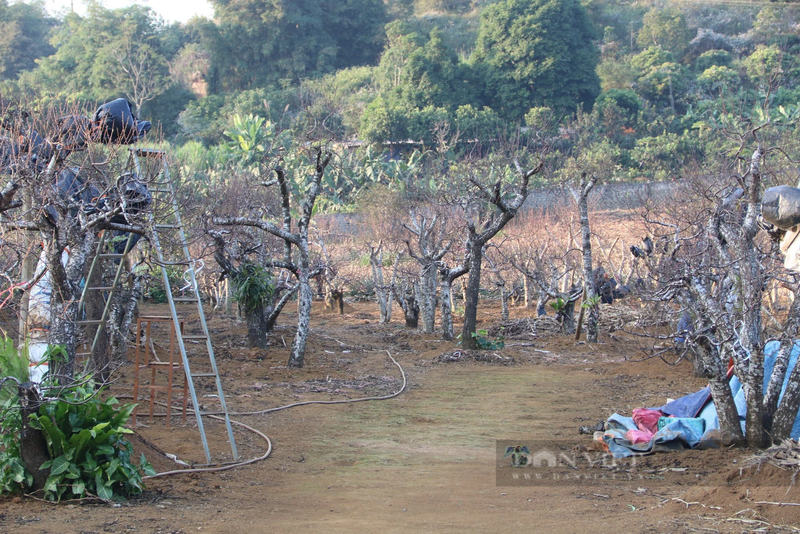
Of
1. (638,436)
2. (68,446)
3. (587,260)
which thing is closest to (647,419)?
(638,436)

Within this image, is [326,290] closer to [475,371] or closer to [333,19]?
[475,371]

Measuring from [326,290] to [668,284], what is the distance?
1534cm

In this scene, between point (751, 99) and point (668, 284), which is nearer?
point (668, 284)

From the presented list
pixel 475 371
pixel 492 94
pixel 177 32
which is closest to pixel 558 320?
pixel 475 371

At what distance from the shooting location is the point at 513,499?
5809 mm

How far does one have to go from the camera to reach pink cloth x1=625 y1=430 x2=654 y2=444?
688 cm

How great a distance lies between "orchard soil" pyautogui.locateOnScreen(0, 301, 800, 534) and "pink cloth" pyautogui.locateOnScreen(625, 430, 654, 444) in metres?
0.31

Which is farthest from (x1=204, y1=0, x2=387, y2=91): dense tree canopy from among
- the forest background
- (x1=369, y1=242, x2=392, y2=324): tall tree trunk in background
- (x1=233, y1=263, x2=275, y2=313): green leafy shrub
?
(x1=233, y1=263, x2=275, y2=313): green leafy shrub

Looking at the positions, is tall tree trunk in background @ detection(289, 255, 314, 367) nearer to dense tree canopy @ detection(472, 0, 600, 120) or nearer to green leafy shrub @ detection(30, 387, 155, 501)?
green leafy shrub @ detection(30, 387, 155, 501)

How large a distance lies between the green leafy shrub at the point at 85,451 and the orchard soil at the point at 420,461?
7.1 inches

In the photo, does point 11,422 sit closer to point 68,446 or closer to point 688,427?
point 68,446

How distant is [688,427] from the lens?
22.7 ft

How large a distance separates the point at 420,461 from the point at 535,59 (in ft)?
108

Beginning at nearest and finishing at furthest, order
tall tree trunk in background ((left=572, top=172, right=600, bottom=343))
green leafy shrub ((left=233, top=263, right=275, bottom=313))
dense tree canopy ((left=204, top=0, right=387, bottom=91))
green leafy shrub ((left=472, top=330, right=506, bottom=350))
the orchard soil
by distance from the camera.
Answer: the orchard soil, green leafy shrub ((left=233, top=263, right=275, bottom=313)), green leafy shrub ((left=472, top=330, right=506, bottom=350)), tall tree trunk in background ((left=572, top=172, right=600, bottom=343)), dense tree canopy ((left=204, top=0, right=387, bottom=91))
